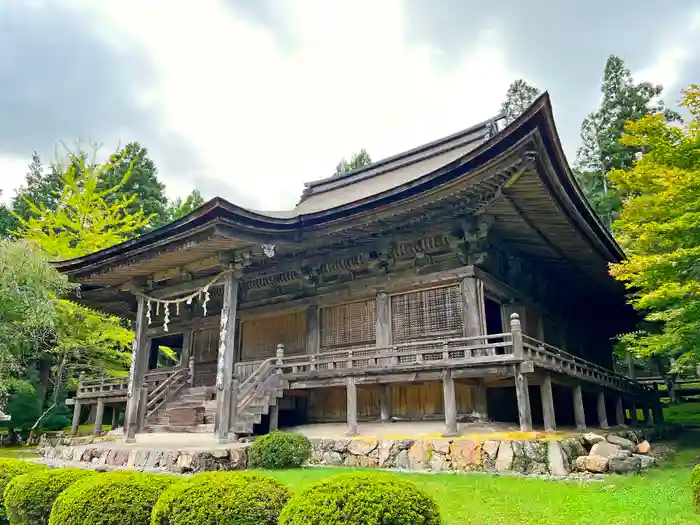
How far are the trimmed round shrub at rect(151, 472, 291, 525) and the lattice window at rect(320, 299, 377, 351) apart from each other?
9.40m

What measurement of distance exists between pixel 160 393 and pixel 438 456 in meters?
9.46

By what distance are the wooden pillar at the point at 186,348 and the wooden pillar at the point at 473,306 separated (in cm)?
1072

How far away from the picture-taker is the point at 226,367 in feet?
42.2

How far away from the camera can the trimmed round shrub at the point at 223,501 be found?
495cm

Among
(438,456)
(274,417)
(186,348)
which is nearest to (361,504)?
(438,456)

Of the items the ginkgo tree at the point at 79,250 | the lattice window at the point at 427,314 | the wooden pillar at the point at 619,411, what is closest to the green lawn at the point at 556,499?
the lattice window at the point at 427,314

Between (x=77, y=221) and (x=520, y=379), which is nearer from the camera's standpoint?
(x=520, y=379)

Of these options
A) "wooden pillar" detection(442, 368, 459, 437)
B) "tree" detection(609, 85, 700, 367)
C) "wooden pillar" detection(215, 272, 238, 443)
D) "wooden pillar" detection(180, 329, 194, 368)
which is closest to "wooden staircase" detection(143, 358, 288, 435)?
"wooden pillar" detection(215, 272, 238, 443)

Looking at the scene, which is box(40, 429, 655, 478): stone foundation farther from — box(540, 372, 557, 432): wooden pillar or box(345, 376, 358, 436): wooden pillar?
box(540, 372, 557, 432): wooden pillar

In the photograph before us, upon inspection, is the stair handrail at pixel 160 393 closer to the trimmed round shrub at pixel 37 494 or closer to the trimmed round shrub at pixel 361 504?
the trimmed round shrub at pixel 37 494

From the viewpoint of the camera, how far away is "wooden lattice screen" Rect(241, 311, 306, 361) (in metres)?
16.3

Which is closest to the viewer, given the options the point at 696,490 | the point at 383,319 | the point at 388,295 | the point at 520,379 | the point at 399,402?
the point at 696,490

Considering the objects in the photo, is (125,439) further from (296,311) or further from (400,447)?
(400,447)

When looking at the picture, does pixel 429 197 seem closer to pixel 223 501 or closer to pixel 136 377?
pixel 223 501
